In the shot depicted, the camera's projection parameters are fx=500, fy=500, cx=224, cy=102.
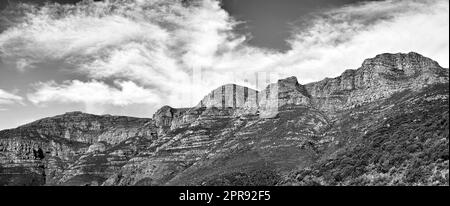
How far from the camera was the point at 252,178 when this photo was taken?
182125 mm

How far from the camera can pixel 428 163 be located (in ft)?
289

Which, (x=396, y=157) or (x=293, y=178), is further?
(x=293, y=178)
